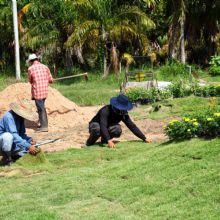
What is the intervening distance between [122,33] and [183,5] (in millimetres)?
2670

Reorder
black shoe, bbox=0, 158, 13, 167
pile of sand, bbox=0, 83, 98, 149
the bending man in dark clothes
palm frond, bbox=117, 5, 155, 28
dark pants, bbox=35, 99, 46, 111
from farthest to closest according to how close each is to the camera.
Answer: palm frond, bbox=117, 5, 155, 28
dark pants, bbox=35, 99, 46, 111
pile of sand, bbox=0, 83, 98, 149
the bending man in dark clothes
black shoe, bbox=0, 158, 13, 167

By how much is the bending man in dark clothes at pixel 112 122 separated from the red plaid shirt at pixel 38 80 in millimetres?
2784

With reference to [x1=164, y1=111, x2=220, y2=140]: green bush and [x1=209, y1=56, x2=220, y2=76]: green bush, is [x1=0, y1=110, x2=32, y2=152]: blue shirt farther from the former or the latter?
[x1=209, y1=56, x2=220, y2=76]: green bush

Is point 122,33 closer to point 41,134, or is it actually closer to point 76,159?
point 41,134

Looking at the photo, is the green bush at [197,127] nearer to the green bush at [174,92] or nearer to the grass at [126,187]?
the grass at [126,187]

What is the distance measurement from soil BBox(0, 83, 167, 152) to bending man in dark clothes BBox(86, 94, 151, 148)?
54 centimetres

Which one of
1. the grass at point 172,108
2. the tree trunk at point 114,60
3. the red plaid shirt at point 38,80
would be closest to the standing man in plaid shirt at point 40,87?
the red plaid shirt at point 38,80

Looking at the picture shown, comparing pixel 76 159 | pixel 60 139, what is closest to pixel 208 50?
pixel 60 139

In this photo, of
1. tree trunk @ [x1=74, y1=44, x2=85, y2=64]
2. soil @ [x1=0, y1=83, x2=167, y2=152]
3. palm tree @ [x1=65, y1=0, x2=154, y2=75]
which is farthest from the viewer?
tree trunk @ [x1=74, y1=44, x2=85, y2=64]

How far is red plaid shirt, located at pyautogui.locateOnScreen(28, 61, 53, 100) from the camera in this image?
12648 mm

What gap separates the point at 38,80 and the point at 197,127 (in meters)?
5.63

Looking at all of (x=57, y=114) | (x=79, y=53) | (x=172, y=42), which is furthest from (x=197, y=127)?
(x=79, y=53)

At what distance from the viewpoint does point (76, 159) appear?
29.6ft

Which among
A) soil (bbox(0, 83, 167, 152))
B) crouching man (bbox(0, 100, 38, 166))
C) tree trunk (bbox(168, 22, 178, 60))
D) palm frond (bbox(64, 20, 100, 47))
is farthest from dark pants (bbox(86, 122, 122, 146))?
tree trunk (bbox(168, 22, 178, 60))
